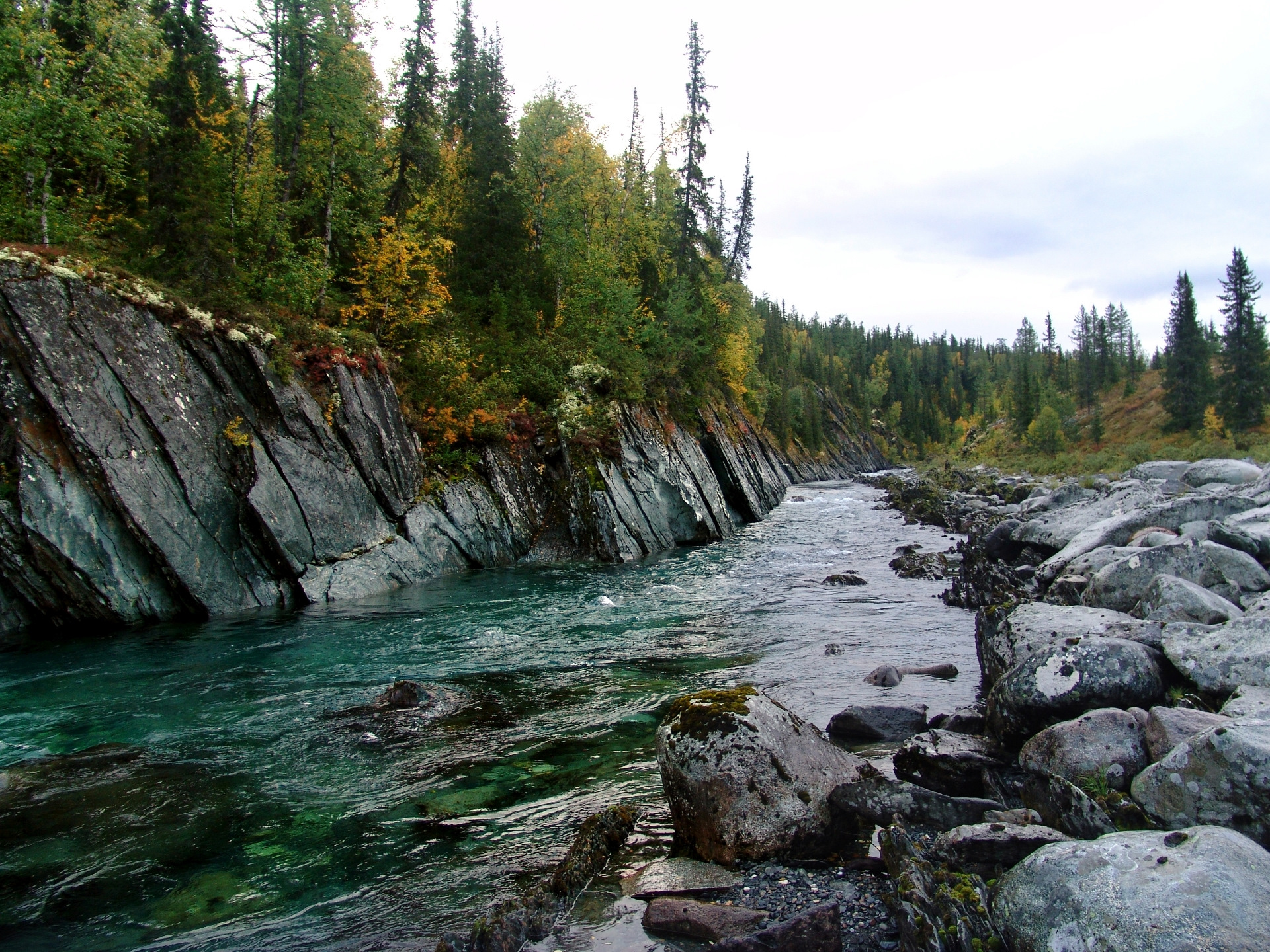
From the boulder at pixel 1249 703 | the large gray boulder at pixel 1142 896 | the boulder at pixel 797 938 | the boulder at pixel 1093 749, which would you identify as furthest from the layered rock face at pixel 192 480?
the boulder at pixel 1249 703

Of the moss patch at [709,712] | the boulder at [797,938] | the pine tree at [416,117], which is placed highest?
the pine tree at [416,117]

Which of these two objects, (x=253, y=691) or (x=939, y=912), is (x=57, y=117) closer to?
(x=253, y=691)

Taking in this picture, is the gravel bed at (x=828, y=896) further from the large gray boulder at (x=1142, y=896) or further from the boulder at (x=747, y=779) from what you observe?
the large gray boulder at (x=1142, y=896)

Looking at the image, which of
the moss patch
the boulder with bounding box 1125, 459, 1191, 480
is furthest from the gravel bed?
the boulder with bounding box 1125, 459, 1191, 480

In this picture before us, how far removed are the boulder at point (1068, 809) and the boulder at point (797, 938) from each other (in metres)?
2.24

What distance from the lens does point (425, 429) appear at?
78.0ft

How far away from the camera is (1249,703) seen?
5758 mm

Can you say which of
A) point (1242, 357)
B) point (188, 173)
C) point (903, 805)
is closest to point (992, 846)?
point (903, 805)

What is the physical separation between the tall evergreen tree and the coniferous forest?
2156mm

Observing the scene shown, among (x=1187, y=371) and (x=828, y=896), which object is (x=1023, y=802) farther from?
(x=1187, y=371)

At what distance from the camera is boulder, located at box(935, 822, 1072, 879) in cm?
485

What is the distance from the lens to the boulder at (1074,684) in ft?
22.7

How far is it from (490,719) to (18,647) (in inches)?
428

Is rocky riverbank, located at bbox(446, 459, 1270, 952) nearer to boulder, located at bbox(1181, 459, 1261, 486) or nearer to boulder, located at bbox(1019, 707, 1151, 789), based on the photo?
boulder, located at bbox(1019, 707, 1151, 789)
